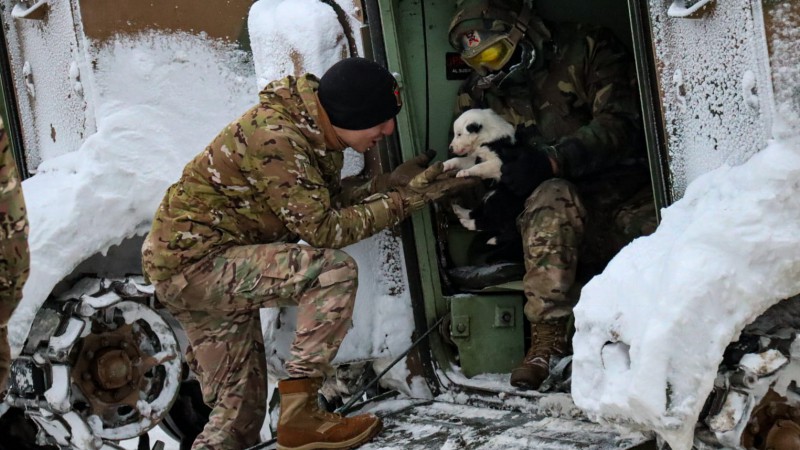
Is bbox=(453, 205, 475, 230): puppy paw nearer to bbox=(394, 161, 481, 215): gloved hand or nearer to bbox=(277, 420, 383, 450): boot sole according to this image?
bbox=(394, 161, 481, 215): gloved hand

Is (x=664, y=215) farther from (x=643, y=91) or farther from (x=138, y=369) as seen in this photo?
(x=138, y=369)

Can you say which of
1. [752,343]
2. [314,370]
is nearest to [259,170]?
[314,370]

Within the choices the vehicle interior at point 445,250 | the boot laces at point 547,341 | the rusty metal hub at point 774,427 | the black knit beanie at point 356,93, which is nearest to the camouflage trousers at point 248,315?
the black knit beanie at point 356,93

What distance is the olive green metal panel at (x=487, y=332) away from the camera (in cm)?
438

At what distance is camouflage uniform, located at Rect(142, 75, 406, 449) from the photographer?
→ 391cm

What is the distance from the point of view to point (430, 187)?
4.20 metres

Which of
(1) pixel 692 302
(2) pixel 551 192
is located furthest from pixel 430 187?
(1) pixel 692 302

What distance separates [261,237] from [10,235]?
1423mm

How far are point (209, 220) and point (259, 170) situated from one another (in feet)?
0.92

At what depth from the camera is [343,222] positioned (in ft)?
13.2

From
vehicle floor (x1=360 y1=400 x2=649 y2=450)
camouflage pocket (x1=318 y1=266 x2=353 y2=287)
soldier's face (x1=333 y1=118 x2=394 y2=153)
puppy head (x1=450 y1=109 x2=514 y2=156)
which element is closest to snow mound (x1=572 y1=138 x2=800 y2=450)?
vehicle floor (x1=360 y1=400 x2=649 y2=450)

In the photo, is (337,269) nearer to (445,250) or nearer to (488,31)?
(445,250)

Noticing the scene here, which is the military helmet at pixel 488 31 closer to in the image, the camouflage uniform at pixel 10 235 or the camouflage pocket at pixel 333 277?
the camouflage pocket at pixel 333 277

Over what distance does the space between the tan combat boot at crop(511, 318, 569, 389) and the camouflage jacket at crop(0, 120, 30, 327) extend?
1816 millimetres
